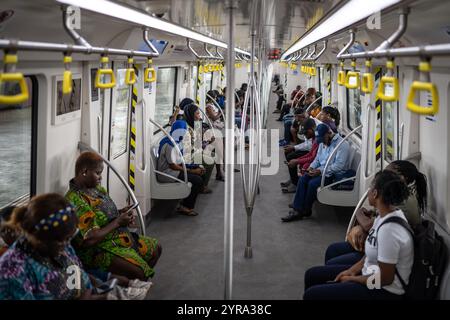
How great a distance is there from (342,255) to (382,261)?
3.51ft

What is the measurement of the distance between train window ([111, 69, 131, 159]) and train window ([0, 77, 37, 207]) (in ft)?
3.42

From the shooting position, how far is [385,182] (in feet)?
11.3

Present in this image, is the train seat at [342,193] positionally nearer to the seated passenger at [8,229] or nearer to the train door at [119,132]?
the train door at [119,132]

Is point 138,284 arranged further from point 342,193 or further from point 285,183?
point 285,183

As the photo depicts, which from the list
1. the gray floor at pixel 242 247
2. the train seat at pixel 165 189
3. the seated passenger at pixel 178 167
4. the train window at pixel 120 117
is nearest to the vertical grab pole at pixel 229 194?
the gray floor at pixel 242 247

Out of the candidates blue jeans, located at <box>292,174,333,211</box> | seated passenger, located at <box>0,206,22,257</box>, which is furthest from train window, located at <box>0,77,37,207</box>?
blue jeans, located at <box>292,174,333,211</box>

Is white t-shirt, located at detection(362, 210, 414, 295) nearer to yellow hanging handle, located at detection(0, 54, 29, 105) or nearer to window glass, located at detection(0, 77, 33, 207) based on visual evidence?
yellow hanging handle, located at detection(0, 54, 29, 105)

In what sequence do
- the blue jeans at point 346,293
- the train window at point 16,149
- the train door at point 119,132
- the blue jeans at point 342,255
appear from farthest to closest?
the train door at point 119,132, the train window at point 16,149, the blue jeans at point 342,255, the blue jeans at point 346,293

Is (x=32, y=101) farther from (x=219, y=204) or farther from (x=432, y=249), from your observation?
(x=219, y=204)

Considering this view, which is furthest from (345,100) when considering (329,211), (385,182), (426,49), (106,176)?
(426,49)

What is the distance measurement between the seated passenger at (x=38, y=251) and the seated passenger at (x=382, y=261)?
5.72 feet

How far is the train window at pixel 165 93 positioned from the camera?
9.45 m

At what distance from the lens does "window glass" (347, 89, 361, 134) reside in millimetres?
9164

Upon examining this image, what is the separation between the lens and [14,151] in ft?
35.2
